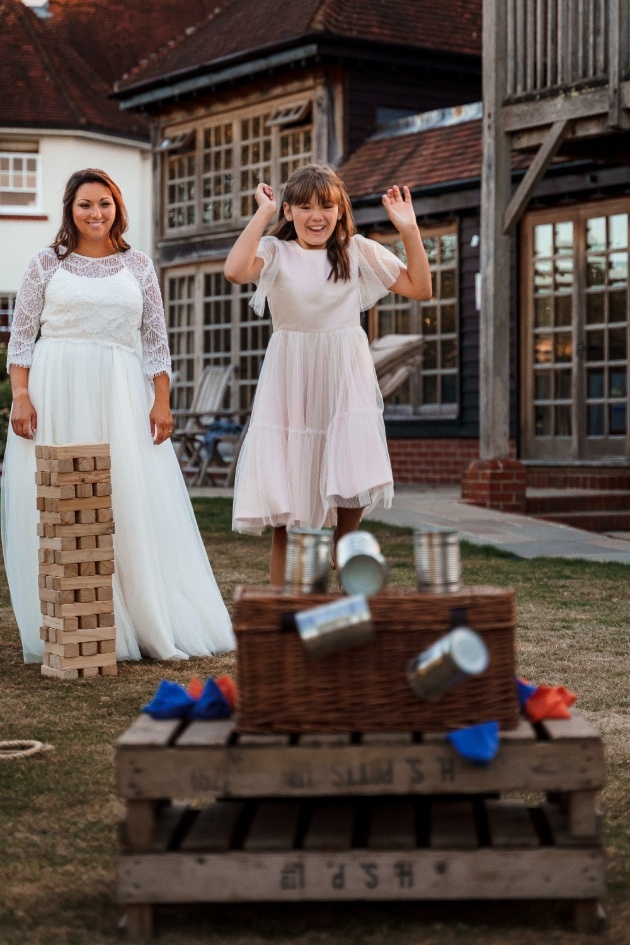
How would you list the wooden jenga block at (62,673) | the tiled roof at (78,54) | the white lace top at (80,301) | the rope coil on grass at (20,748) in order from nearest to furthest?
the rope coil on grass at (20,748)
the wooden jenga block at (62,673)
the white lace top at (80,301)
the tiled roof at (78,54)

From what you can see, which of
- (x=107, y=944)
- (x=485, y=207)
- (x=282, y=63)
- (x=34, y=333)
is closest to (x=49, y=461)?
(x=34, y=333)

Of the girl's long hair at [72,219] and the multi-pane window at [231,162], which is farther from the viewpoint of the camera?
the multi-pane window at [231,162]

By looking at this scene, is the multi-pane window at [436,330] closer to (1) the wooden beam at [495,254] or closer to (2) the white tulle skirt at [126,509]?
(1) the wooden beam at [495,254]

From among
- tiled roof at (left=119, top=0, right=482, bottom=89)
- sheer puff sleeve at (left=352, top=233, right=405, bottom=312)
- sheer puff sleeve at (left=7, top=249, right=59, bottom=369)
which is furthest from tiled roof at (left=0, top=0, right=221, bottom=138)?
sheer puff sleeve at (left=352, top=233, right=405, bottom=312)

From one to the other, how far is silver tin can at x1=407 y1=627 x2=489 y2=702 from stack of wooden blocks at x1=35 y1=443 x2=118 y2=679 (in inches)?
108

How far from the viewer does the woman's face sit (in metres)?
5.37

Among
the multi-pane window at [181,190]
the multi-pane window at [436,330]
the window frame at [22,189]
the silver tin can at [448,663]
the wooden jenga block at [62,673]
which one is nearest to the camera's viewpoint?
the silver tin can at [448,663]

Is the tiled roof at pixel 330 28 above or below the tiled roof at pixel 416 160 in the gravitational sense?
above

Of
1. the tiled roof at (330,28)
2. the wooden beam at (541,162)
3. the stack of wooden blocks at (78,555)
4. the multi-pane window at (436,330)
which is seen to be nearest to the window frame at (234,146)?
the tiled roof at (330,28)

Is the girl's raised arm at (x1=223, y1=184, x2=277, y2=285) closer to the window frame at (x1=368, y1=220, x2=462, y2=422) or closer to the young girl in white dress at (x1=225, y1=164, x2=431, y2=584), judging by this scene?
the young girl in white dress at (x1=225, y1=164, x2=431, y2=584)

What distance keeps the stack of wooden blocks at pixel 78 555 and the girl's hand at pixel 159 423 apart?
41cm

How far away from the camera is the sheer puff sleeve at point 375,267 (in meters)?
4.65

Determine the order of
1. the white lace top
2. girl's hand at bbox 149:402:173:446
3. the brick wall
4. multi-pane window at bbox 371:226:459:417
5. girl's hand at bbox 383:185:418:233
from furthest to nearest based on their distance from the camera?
multi-pane window at bbox 371:226:459:417 < the brick wall < girl's hand at bbox 149:402:173:446 < the white lace top < girl's hand at bbox 383:185:418:233

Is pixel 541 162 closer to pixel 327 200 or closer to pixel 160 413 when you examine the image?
pixel 160 413
